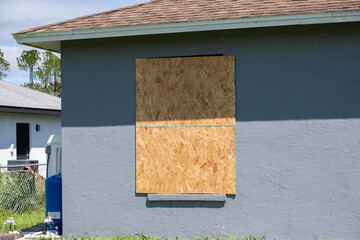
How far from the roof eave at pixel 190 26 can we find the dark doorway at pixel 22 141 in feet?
31.6

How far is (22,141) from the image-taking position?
700 inches

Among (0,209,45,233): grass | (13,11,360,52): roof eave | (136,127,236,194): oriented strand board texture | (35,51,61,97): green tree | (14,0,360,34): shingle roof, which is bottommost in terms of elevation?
(0,209,45,233): grass

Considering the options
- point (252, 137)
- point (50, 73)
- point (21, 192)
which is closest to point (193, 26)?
point (252, 137)

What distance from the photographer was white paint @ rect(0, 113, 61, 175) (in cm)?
1627

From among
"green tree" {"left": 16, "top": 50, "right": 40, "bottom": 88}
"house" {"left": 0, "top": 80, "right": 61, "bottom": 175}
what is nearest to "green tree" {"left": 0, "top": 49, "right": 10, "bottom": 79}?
"green tree" {"left": 16, "top": 50, "right": 40, "bottom": 88}

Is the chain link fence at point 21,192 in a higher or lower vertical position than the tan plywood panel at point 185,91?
lower

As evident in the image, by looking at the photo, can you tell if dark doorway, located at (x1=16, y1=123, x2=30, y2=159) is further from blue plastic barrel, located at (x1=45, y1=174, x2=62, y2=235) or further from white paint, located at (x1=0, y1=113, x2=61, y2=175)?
blue plastic barrel, located at (x1=45, y1=174, x2=62, y2=235)

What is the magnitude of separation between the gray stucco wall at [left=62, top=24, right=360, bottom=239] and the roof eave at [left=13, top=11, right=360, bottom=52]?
14.4 inches

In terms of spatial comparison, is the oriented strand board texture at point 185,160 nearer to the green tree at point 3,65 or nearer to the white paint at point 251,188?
the white paint at point 251,188

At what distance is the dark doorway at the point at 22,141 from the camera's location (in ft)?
57.5

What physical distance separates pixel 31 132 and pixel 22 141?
0.54 meters

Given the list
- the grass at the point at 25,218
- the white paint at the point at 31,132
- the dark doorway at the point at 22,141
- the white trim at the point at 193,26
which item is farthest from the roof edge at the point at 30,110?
the white trim at the point at 193,26

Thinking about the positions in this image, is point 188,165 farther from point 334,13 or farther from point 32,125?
point 32,125

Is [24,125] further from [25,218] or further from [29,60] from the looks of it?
[29,60]
